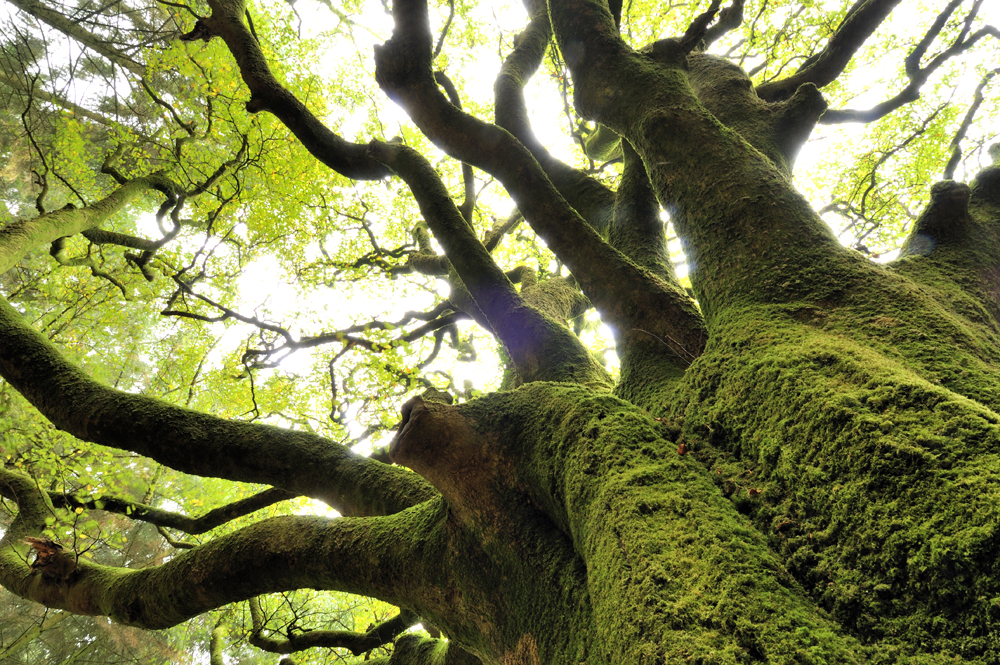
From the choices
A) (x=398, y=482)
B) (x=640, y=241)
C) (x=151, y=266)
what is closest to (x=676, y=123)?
(x=640, y=241)

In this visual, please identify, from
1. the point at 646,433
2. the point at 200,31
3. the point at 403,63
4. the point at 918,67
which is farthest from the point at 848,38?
the point at 200,31


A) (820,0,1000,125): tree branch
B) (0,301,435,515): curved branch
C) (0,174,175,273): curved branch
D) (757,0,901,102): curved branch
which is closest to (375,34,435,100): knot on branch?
(0,301,435,515): curved branch

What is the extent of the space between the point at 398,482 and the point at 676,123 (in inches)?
117

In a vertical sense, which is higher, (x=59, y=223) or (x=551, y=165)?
(x=59, y=223)

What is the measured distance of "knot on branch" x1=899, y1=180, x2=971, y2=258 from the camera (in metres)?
2.57

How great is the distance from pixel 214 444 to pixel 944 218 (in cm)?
450

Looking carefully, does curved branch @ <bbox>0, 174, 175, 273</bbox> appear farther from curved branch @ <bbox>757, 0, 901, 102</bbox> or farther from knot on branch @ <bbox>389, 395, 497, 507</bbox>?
curved branch @ <bbox>757, 0, 901, 102</bbox>

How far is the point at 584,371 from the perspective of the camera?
3.08 metres

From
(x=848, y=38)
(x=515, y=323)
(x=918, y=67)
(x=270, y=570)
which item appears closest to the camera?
(x=270, y=570)

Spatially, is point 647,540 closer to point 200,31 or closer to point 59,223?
point 200,31

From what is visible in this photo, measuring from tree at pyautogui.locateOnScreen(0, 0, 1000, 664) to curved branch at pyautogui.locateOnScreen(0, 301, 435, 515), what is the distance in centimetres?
2

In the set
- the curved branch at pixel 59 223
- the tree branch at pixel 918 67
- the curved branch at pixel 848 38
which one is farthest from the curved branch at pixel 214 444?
the tree branch at pixel 918 67

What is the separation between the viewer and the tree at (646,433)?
4.05ft

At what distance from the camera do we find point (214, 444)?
8.70 feet
